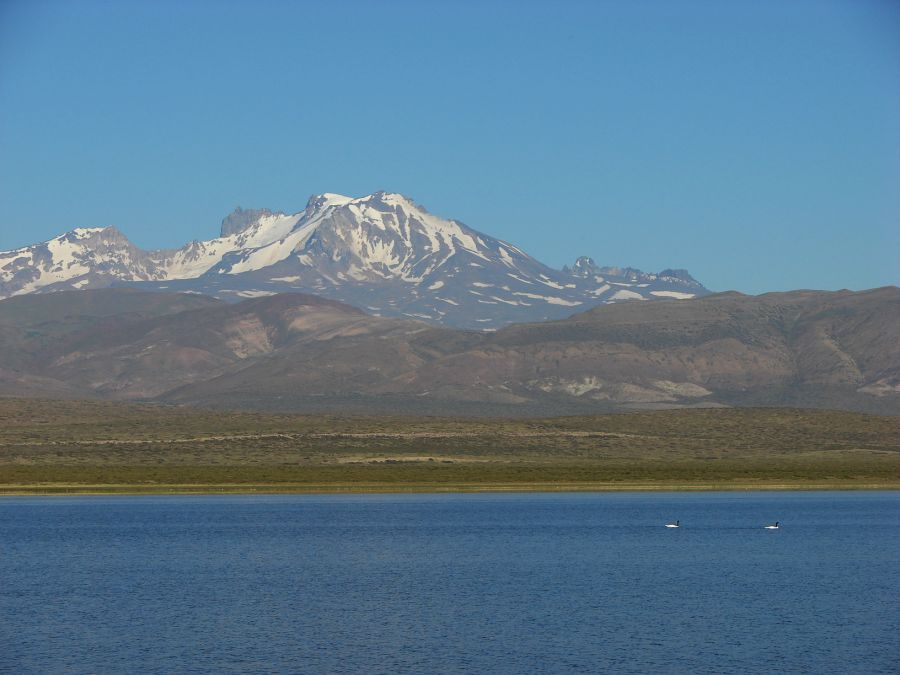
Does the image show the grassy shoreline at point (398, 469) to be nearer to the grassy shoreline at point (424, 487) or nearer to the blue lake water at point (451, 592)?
the grassy shoreline at point (424, 487)

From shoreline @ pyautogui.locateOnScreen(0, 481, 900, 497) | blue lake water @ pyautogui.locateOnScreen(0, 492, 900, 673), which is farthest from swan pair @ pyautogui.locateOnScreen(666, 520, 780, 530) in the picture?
shoreline @ pyautogui.locateOnScreen(0, 481, 900, 497)

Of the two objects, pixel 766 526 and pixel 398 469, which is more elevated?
pixel 398 469

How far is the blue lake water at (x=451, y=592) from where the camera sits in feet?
167

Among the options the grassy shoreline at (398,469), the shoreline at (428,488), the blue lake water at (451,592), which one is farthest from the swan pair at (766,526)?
the grassy shoreline at (398,469)

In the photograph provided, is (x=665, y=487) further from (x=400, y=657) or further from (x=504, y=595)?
(x=400, y=657)

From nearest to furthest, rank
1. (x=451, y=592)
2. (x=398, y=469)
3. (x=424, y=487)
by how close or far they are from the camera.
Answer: (x=451, y=592)
(x=424, y=487)
(x=398, y=469)

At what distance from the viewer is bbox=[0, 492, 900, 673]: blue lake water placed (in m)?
50.9

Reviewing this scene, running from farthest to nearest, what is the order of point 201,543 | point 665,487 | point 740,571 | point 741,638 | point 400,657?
point 665,487 < point 201,543 < point 740,571 < point 741,638 < point 400,657

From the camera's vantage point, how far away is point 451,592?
67.8 metres

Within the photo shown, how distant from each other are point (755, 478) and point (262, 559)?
8627 centimetres

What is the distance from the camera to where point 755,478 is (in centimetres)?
15625

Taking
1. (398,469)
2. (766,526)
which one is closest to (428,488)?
(398,469)

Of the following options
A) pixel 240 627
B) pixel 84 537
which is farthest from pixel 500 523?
pixel 240 627

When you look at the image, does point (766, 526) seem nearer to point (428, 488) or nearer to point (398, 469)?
point (428, 488)
